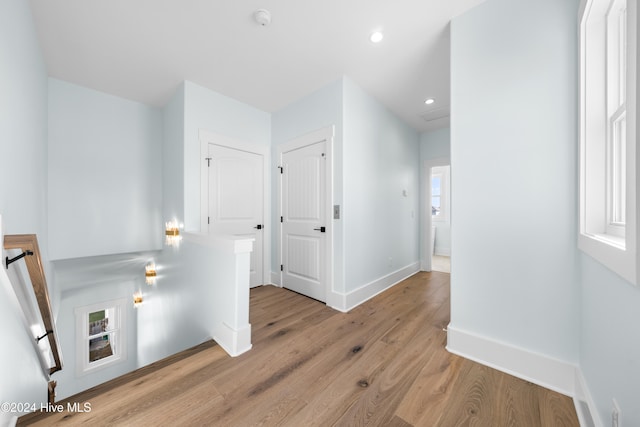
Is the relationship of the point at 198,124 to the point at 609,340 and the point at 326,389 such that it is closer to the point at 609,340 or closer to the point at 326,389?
the point at 326,389

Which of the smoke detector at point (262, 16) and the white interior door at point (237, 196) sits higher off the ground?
the smoke detector at point (262, 16)

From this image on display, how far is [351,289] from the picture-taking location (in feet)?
8.65

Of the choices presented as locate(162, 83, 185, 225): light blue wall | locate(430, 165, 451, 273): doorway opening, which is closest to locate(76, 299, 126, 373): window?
locate(162, 83, 185, 225): light blue wall

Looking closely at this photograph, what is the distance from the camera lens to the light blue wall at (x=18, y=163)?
1.16 meters

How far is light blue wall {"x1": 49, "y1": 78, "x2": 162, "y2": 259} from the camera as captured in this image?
284 centimetres

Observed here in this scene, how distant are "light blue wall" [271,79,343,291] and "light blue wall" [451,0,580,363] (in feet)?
3.80

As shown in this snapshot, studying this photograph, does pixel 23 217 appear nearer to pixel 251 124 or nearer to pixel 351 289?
pixel 251 124

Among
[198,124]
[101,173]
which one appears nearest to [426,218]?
[198,124]

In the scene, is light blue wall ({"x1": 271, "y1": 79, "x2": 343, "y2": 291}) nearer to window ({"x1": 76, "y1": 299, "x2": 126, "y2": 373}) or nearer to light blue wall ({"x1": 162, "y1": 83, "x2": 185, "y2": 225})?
light blue wall ({"x1": 162, "y1": 83, "x2": 185, "y2": 225})

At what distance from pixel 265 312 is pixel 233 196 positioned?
1580 millimetres

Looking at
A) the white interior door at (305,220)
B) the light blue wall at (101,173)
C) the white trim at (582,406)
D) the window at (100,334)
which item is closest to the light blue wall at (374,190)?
the white interior door at (305,220)

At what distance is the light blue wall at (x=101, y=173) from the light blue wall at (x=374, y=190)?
9.34ft

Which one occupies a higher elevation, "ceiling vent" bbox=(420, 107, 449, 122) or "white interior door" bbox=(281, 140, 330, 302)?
"ceiling vent" bbox=(420, 107, 449, 122)

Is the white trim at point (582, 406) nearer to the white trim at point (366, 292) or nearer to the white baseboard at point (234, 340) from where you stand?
the white trim at point (366, 292)
